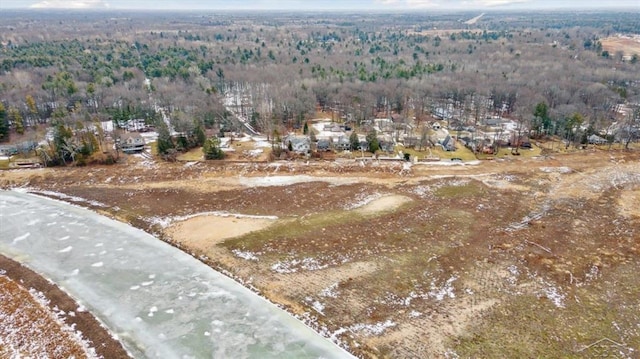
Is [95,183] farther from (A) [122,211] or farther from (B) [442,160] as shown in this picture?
(B) [442,160]

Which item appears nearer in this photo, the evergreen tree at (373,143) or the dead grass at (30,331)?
the dead grass at (30,331)

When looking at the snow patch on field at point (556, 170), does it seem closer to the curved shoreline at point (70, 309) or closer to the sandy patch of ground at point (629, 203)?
the sandy patch of ground at point (629, 203)

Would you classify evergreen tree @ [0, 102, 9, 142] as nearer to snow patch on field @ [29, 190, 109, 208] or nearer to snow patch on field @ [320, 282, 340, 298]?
snow patch on field @ [29, 190, 109, 208]

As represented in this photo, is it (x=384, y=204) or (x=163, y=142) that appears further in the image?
(x=163, y=142)

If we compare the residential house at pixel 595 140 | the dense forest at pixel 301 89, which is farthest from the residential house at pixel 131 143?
the residential house at pixel 595 140

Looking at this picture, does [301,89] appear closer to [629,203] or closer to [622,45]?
[629,203]

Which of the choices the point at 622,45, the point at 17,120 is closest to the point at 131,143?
the point at 17,120

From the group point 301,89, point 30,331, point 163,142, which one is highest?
point 301,89
